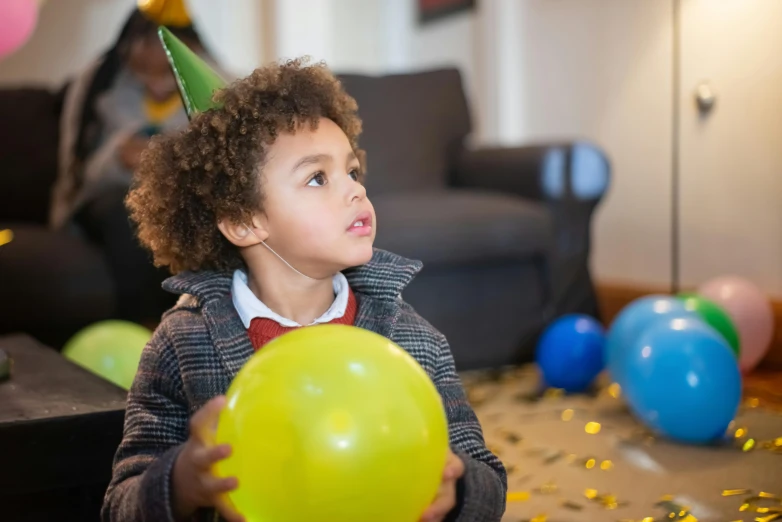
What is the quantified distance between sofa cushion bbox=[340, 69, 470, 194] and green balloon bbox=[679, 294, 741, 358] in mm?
1078

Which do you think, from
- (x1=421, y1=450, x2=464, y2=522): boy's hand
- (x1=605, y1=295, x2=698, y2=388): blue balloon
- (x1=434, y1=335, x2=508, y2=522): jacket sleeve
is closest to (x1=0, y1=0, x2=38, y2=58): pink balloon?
(x1=434, y1=335, x2=508, y2=522): jacket sleeve

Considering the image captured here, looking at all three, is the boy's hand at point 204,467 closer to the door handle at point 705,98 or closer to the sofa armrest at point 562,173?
the sofa armrest at point 562,173

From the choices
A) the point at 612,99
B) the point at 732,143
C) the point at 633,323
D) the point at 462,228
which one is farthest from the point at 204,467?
the point at 612,99

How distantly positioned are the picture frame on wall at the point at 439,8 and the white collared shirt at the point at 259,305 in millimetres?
2942

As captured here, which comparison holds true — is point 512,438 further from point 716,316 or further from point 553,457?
point 716,316

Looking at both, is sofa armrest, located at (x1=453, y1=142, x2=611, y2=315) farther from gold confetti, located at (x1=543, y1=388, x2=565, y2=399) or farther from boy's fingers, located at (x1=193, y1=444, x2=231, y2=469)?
boy's fingers, located at (x1=193, y1=444, x2=231, y2=469)

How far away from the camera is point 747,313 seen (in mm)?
2447

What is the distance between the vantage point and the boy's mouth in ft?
3.90

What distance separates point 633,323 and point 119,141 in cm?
165

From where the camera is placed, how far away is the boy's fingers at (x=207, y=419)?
2.99 feet

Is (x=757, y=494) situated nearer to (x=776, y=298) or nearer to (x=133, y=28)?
(x=776, y=298)

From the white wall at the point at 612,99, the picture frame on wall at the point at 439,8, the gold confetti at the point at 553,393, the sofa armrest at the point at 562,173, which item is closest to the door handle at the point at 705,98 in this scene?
the white wall at the point at 612,99

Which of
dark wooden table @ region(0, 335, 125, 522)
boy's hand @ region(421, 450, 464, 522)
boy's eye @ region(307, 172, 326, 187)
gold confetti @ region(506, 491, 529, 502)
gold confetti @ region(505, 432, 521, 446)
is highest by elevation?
boy's eye @ region(307, 172, 326, 187)

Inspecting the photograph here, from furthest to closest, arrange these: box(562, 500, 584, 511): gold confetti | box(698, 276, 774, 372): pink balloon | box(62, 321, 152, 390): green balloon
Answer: box(698, 276, 774, 372): pink balloon → box(62, 321, 152, 390): green balloon → box(562, 500, 584, 511): gold confetti
